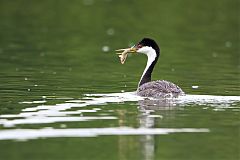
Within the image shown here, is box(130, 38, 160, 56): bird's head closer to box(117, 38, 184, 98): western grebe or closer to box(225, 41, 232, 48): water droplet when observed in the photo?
box(117, 38, 184, 98): western grebe

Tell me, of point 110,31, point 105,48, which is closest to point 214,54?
point 105,48

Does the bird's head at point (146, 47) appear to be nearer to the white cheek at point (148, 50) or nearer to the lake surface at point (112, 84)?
the white cheek at point (148, 50)

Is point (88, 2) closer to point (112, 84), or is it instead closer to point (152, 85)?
point (112, 84)

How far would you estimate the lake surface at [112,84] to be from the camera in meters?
15.9

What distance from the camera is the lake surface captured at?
15.9 meters

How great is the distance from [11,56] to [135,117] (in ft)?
43.9

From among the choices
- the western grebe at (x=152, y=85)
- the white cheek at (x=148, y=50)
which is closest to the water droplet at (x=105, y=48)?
the western grebe at (x=152, y=85)

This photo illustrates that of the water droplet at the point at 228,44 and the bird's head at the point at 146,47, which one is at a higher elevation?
the water droplet at the point at 228,44

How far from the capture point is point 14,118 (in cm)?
1755

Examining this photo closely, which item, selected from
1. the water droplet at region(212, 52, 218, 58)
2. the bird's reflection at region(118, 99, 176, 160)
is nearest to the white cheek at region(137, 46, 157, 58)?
the bird's reflection at region(118, 99, 176, 160)

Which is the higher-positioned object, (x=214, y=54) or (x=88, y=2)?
(x=88, y=2)

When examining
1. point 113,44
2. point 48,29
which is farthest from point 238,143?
point 48,29

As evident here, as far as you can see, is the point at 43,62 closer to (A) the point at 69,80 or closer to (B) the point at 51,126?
(A) the point at 69,80

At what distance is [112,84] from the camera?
24297 mm
